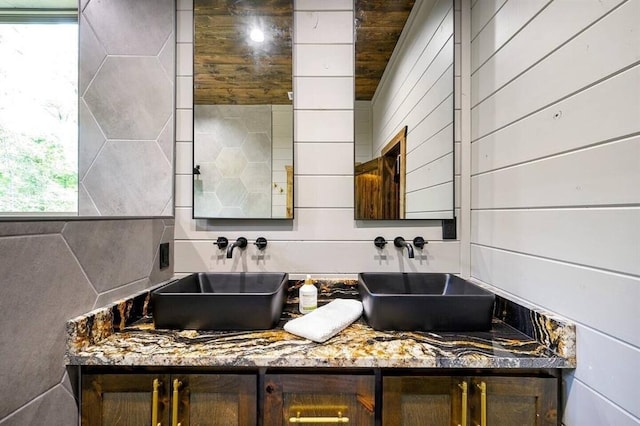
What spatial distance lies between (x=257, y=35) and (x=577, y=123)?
134 centimetres

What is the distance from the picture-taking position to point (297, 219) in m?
1.39

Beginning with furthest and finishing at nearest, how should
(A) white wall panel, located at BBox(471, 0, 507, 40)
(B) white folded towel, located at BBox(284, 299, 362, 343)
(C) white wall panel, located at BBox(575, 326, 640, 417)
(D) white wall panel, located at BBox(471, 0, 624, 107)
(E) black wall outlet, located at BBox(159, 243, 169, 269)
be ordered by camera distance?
(E) black wall outlet, located at BBox(159, 243, 169, 269), (A) white wall panel, located at BBox(471, 0, 507, 40), (B) white folded towel, located at BBox(284, 299, 362, 343), (D) white wall panel, located at BBox(471, 0, 624, 107), (C) white wall panel, located at BBox(575, 326, 640, 417)

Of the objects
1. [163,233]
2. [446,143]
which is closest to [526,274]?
[446,143]

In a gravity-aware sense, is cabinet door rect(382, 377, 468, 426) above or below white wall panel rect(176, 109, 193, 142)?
below

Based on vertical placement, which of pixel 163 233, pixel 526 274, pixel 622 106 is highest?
pixel 622 106

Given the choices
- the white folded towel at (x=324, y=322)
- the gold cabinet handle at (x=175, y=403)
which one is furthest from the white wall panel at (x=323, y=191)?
the gold cabinet handle at (x=175, y=403)

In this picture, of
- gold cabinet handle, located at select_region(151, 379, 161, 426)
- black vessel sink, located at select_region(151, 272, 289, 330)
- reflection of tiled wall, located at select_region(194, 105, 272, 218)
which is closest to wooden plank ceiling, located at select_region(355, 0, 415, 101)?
reflection of tiled wall, located at select_region(194, 105, 272, 218)

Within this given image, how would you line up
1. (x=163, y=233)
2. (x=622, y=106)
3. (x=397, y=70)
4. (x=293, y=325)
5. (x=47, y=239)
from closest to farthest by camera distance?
(x=622, y=106), (x=47, y=239), (x=293, y=325), (x=163, y=233), (x=397, y=70)

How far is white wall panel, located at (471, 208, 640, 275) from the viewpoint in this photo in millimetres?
639

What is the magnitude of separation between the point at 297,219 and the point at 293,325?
559 millimetres

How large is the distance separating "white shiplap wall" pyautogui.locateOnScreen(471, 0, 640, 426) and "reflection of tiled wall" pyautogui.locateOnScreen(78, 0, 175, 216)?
1475mm

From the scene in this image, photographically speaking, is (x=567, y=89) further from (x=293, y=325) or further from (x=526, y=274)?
(x=293, y=325)

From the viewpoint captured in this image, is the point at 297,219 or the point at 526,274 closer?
the point at 526,274

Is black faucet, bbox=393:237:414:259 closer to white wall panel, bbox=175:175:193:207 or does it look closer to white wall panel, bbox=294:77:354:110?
white wall panel, bbox=294:77:354:110
